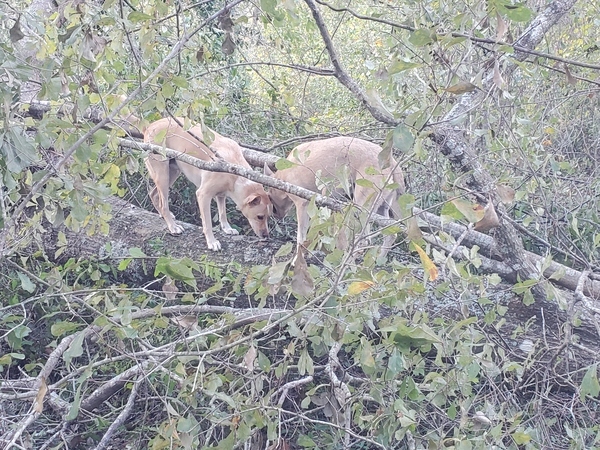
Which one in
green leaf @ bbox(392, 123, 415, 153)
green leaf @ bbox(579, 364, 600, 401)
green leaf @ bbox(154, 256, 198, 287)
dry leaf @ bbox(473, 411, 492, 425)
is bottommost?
dry leaf @ bbox(473, 411, 492, 425)

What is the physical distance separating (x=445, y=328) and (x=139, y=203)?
3.78 metres

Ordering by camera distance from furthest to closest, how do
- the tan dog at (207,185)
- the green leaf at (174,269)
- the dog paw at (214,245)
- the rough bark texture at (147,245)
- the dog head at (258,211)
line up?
the dog head at (258,211) < the tan dog at (207,185) < the dog paw at (214,245) < the rough bark texture at (147,245) < the green leaf at (174,269)

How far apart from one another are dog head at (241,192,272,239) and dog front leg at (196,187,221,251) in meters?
0.31

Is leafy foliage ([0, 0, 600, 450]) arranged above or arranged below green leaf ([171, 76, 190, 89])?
below

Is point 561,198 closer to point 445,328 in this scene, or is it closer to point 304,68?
point 304,68

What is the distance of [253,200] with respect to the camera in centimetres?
544

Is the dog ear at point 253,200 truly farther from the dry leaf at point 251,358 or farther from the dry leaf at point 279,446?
the dry leaf at point 251,358

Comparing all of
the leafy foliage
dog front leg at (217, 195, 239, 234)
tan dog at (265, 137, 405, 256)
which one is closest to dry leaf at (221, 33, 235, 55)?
the leafy foliage

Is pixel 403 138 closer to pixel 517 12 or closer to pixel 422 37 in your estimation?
pixel 422 37

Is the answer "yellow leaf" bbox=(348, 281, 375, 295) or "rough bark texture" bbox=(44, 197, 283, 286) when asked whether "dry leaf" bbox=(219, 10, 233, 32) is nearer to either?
"yellow leaf" bbox=(348, 281, 375, 295)

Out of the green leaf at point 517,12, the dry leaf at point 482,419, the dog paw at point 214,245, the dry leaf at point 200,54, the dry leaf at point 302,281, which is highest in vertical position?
the green leaf at point 517,12

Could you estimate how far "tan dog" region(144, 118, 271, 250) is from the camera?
502cm

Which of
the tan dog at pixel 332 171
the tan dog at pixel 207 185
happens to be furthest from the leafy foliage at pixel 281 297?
the tan dog at pixel 207 185

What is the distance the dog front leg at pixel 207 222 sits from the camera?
15.5 feet
